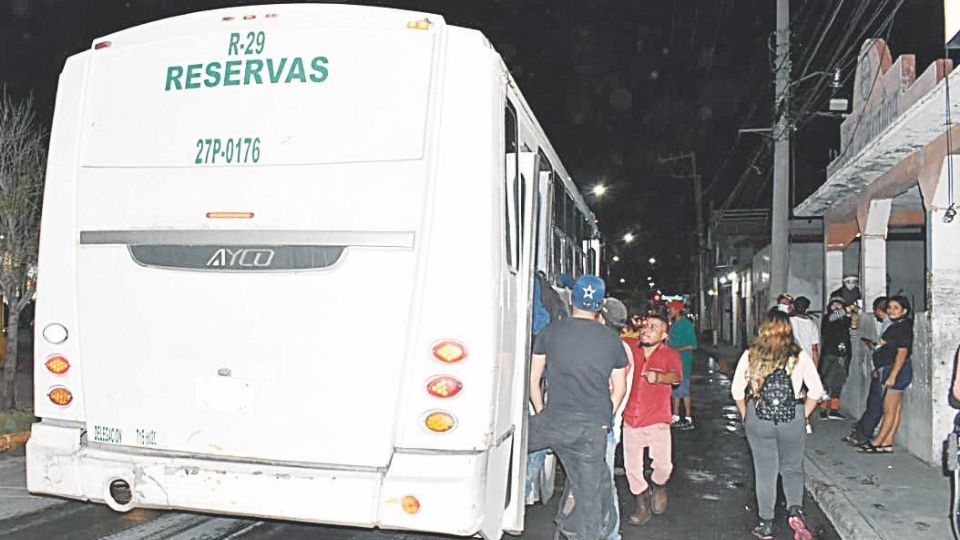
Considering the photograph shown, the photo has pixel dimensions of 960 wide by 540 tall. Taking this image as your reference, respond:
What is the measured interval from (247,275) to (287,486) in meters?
1.21

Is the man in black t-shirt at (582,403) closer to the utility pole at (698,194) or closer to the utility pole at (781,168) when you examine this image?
the utility pole at (781,168)

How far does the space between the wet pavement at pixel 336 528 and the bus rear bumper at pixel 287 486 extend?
154 centimetres

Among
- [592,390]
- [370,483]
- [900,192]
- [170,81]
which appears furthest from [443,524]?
[900,192]

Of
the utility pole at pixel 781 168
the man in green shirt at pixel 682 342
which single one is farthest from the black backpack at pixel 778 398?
the utility pole at pixel 781 168

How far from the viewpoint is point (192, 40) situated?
5.79 meters

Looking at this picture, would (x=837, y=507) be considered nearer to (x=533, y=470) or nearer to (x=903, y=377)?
(x=903, y=377)

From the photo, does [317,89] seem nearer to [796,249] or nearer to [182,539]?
[182,539]

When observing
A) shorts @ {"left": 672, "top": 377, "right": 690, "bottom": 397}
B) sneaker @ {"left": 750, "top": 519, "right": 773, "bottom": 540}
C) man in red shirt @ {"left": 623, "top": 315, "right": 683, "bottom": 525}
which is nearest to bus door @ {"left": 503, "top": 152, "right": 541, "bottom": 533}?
man in red shirt @ {"left": 623, "top": 315, "right": 683, "bottom": 525}

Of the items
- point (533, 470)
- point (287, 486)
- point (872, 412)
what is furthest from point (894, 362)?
point (287, 486)

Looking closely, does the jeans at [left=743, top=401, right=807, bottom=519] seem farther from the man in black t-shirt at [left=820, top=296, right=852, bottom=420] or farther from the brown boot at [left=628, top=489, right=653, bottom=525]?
the man in black t-shirt at [left=820, top=296, right=852, bottom=420]

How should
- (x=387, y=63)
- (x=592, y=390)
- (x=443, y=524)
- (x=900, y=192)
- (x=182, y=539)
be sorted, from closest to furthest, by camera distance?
(x=443, y=524) < (x=387, y=63) < (x=592, y=390) < (x=182, y=539) < (x=900, y=192)

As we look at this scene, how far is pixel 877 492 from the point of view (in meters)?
9.04

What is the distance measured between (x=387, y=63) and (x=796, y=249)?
28.6m

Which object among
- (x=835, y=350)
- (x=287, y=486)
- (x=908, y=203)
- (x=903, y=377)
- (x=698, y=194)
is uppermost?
(x=698, y=194)
